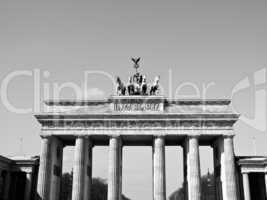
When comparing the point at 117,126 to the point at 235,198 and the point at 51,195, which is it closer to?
the point at 51,195

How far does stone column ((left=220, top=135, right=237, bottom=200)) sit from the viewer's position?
1793 inches

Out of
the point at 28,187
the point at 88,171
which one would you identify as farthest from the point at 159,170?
the point at 28,187

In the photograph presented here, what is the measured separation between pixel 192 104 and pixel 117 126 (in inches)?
458

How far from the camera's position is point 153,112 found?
158ft

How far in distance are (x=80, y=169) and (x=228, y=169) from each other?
67.9 feet

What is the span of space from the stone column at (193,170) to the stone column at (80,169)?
14947mm

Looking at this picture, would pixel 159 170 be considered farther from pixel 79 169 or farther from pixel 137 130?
pixel 79 169

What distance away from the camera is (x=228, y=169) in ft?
152

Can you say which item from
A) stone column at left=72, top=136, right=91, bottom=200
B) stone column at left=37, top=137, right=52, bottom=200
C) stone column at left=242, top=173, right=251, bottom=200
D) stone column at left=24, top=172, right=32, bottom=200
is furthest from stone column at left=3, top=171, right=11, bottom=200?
stone column at left=242, top=173, right=251, bottom=200

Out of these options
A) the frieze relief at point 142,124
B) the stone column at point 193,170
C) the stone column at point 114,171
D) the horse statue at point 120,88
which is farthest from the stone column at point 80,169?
the stone column at point 193,170

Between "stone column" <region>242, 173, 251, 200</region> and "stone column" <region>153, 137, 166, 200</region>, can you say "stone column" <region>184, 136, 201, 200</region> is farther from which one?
"stone column" <region>242, 173, 251, 200</region>

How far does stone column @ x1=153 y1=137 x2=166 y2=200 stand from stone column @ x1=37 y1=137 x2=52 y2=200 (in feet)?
49.2

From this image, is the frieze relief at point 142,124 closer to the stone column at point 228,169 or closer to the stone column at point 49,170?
A: the stone column at point 228,169

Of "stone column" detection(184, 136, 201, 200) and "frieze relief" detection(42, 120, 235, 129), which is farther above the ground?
"frieze relief" detection(42, 120, 235, 129)
